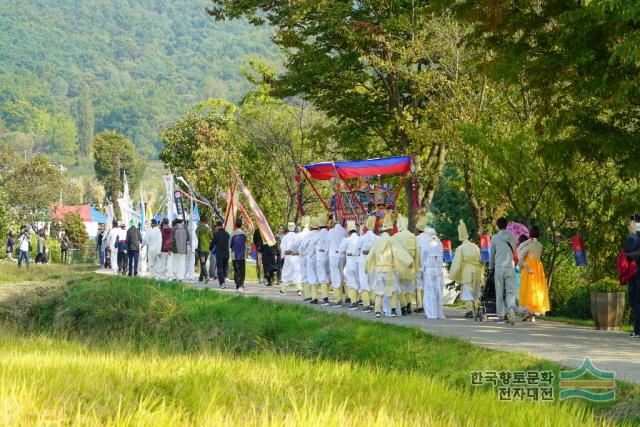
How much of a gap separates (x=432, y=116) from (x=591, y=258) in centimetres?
694

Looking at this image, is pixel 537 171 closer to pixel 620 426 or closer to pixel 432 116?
pixel 432 116

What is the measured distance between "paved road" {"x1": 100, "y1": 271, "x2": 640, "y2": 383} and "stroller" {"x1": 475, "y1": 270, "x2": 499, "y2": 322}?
0.31 metres

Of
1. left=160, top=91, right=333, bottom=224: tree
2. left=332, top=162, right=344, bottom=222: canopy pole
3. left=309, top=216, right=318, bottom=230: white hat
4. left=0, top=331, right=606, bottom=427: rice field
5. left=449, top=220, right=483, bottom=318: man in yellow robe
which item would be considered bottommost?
left=0, top=331, right=606, bottom=427: rice field

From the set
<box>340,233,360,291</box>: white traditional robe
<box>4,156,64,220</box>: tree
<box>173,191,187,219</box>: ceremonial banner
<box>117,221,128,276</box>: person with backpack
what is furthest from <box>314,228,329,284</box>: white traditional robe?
<box>4,156,64,220</box>: tree

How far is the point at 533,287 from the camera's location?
19812 mm

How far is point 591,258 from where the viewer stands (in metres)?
23.0

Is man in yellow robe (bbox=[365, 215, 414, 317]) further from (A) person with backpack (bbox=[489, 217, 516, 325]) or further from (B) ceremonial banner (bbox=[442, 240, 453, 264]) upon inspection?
(B) ceremonial banner (bbox=[442, 240, 453, 264])

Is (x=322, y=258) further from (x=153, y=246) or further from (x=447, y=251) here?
(x=153, y=246)

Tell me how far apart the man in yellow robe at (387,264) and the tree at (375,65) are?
19.8ft

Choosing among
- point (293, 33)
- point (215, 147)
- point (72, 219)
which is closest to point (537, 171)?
point (293, 33)

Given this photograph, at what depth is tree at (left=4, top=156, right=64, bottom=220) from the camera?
79.0 m

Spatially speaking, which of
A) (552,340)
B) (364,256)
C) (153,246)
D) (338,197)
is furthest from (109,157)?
(552,340)

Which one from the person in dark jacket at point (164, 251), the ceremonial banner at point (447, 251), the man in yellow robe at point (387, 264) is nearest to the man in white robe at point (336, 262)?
the man in yellow robe at point (387, 264)

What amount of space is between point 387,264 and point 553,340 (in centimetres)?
527
